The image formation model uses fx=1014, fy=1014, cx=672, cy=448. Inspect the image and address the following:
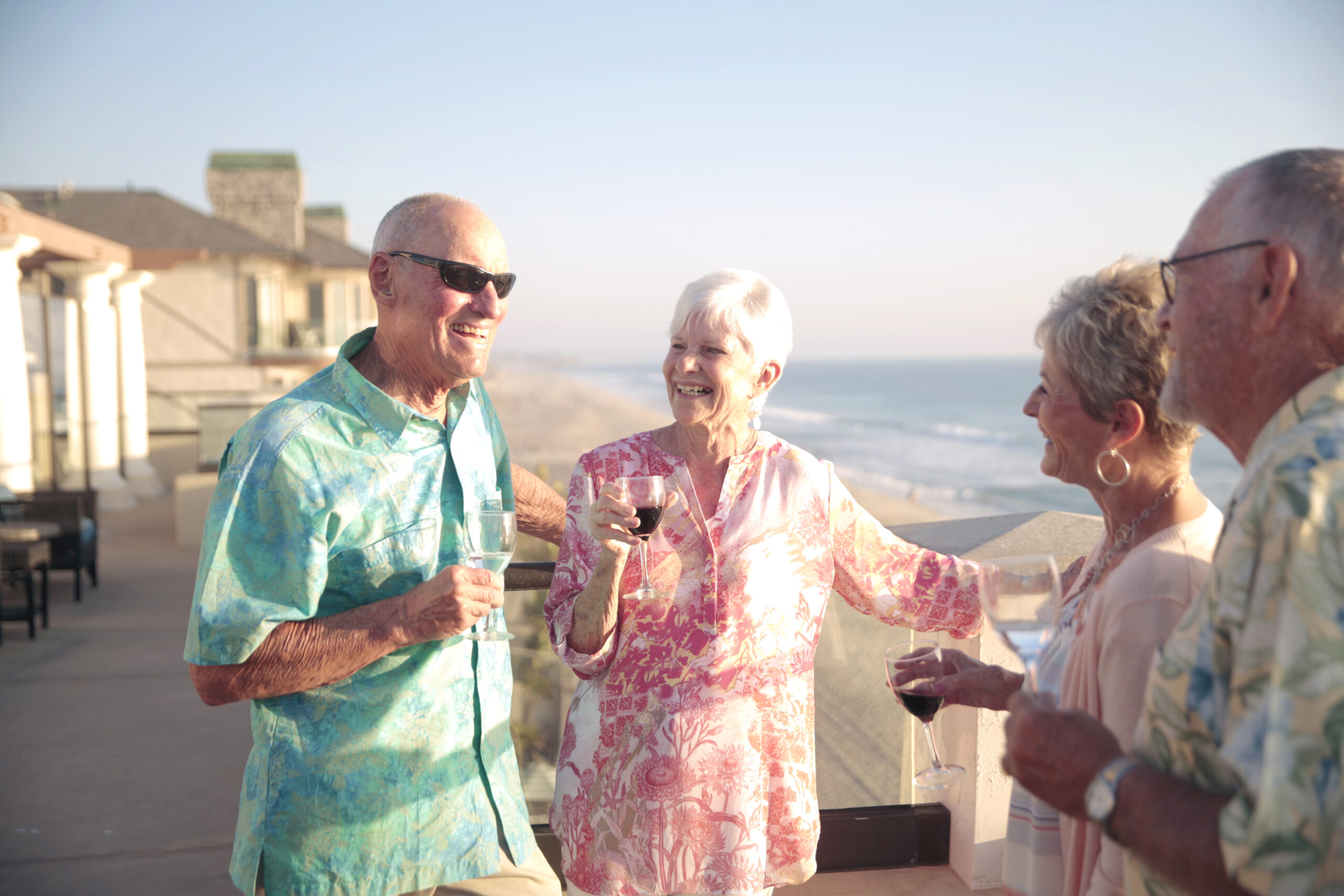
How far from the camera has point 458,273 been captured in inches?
92.1

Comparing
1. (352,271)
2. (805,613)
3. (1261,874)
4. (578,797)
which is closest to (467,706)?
(578,797)

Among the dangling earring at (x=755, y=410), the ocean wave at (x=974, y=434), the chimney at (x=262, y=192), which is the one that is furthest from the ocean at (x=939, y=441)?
the chimney at (x=262, y=192)

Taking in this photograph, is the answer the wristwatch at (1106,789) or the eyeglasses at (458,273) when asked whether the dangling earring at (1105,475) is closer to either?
the wristwatch at (1106,789)

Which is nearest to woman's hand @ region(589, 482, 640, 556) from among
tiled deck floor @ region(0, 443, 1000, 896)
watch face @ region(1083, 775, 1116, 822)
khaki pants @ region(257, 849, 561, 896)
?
khaki pants @ region(257, 849, 561, 896)

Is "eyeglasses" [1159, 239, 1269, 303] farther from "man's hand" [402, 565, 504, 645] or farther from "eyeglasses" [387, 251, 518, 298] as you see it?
"eyeglasses" [387, 251, 518, 298]

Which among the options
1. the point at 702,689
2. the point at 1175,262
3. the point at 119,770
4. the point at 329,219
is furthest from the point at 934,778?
the point at 329,219

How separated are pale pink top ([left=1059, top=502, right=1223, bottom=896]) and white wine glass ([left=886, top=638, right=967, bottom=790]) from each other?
0.29 m

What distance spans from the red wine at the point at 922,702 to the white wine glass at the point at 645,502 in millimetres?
590

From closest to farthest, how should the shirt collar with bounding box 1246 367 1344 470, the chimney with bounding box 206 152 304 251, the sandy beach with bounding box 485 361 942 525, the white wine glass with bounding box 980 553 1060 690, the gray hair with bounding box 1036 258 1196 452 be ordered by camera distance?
1. the shirt collar with bounding box 1246 367 1344 470
2. the white wine glass with bounding box 980 553 1060 690
3. the gray hair with bounding box 1036 258 1196 452
4. the sandy beach with bounding box 485 361 942 525
5. the chimney with bounding box 206 152 304 251

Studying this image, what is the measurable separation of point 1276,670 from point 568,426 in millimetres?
52479

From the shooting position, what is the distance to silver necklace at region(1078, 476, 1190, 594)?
1.86 meters

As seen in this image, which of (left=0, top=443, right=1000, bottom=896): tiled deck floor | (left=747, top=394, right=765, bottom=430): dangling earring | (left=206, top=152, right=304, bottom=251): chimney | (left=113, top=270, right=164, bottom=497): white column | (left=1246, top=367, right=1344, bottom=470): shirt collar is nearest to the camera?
(left=1246, top=367, right=1344, bottom=470): shirt collar

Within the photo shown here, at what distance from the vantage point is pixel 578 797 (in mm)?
2346

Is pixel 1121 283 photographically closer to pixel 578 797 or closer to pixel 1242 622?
pixel 1242 622
